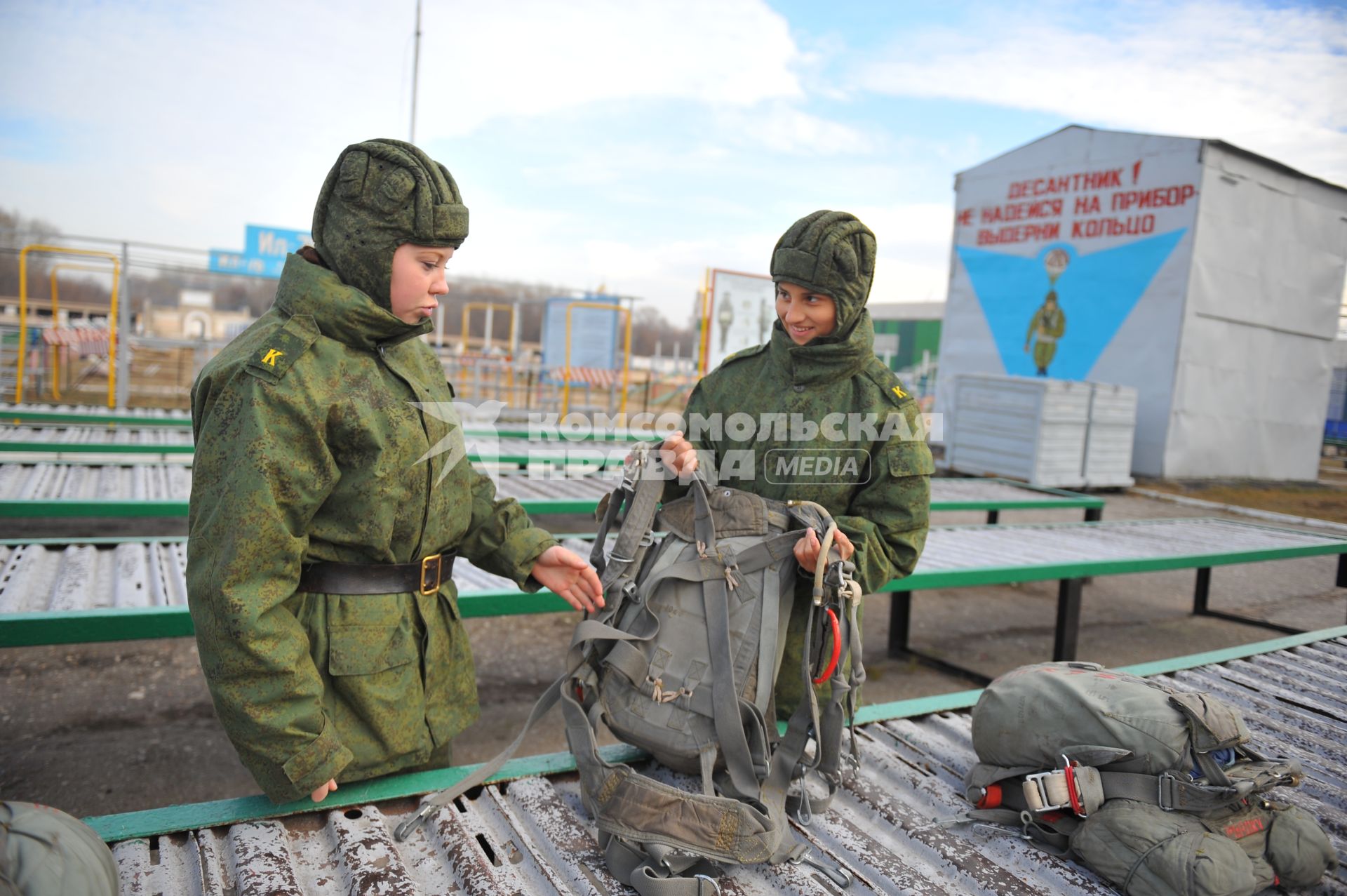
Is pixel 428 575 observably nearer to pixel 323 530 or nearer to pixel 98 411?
pixel 323 530

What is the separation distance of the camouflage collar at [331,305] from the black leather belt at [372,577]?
44cm

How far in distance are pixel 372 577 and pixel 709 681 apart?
0.73 metres

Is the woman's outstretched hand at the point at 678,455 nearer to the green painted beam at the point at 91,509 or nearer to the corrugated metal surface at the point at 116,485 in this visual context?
the corrugated metal surface at the point at 116,485

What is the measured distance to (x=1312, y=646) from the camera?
3479mm

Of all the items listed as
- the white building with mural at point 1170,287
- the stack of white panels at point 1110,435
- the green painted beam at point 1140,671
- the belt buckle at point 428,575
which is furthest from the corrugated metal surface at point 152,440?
the white building with mural at point 1170,287

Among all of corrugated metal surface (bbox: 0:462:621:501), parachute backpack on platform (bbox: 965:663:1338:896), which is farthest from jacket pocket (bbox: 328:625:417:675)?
corrugated metal surface (bbox: 0:462:621:501)

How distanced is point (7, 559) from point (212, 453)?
2.48 m

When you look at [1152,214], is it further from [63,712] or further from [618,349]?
[63,712]

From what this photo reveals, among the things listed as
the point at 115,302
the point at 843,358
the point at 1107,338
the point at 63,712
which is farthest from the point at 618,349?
the point at 843,358

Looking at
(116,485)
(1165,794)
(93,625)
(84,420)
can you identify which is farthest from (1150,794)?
(84,420)

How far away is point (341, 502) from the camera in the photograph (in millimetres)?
1574

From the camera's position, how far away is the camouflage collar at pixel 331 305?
1.53m

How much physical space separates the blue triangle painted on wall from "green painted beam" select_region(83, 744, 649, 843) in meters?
12.7

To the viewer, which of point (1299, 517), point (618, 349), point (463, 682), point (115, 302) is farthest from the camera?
point (618, 349)
